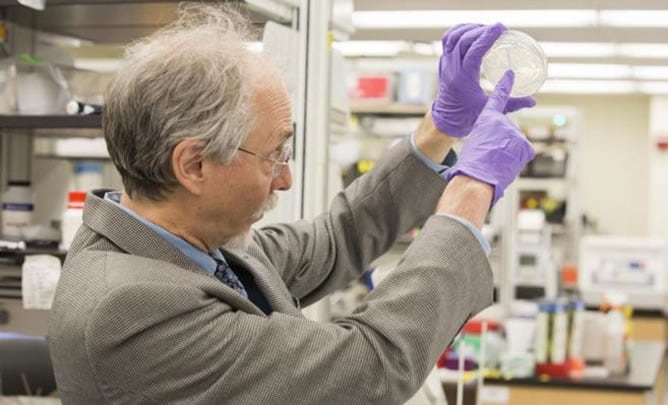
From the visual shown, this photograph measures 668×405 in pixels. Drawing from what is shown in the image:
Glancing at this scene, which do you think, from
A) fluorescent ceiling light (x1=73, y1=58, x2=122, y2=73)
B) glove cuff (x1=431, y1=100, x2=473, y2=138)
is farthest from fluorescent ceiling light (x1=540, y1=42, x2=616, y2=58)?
glove cuff (x1=431, y1=100, x2=473, y2=138)

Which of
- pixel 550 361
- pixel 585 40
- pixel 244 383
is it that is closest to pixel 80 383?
pixel 244 383

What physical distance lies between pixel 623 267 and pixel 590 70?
212 inches

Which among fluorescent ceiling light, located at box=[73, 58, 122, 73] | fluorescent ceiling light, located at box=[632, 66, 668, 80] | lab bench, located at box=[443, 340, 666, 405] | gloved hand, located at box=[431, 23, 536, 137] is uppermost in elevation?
fluorescent ceiling light, located at box=[632, 66, 668, 80]

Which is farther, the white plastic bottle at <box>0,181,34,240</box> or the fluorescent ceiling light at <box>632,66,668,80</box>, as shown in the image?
the fluorescent ceiling light at <box>632,66,668,80</box>

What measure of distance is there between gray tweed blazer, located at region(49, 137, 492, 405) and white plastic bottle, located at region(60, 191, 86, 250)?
0.94 meters

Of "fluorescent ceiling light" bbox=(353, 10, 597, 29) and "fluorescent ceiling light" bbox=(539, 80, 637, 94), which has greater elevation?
"fluorescent ceiling light" bbox=(353, 10, 597, 29)

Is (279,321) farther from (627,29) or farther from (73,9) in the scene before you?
(627,29)

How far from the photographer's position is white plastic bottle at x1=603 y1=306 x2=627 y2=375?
4.16m

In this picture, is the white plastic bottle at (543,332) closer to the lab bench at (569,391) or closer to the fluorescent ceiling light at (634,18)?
the lab bench at (569,391)

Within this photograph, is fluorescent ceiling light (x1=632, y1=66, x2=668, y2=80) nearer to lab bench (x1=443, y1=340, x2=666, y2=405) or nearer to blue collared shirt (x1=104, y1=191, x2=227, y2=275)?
lab bench (x1=443, y1=340, x2=666, y2=405)

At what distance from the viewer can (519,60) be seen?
158 cm

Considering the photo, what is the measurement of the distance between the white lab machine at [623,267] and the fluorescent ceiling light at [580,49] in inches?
131

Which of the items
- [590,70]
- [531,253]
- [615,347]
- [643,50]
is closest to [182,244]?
[615,347]

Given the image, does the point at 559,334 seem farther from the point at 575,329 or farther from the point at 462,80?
the point at 462,80
